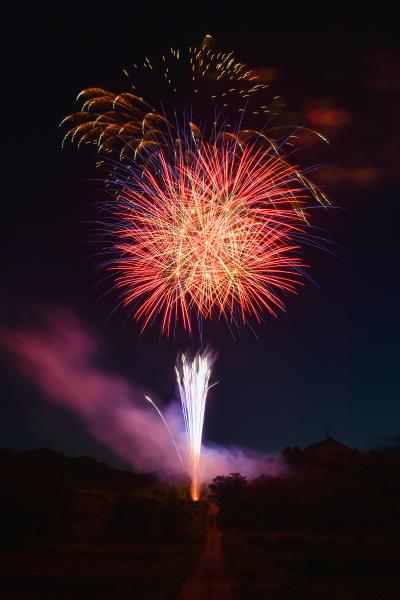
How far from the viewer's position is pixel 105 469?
432 ft

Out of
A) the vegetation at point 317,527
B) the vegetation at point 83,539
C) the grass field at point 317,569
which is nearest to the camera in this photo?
the grass field at point 317,569

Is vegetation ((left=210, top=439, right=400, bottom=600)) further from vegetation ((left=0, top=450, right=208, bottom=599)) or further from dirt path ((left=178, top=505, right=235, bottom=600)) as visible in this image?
vegetation ((left=0, top=450, right=208, bottom=599))

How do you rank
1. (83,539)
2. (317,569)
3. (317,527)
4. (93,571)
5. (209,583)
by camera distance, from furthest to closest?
(317,527) → (83,539) → (317,569) → (93,571) → (209,583)

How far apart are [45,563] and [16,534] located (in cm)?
1432

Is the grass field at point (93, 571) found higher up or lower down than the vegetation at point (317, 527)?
lower down

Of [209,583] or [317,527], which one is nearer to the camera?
[209,583]

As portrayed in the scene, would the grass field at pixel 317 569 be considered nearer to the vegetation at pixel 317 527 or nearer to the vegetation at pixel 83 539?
the vegetation at pixel 317 527

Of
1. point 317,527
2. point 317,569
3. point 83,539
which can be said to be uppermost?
point 317,527

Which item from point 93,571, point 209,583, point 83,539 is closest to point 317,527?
point 83,539

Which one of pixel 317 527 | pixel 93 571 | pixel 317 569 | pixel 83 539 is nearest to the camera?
pixel 93 571

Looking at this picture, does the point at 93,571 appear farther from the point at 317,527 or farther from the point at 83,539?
the point at 317,527

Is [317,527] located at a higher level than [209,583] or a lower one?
higher

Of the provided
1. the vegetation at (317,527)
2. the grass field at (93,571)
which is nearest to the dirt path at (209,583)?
the grass field at (93,571)

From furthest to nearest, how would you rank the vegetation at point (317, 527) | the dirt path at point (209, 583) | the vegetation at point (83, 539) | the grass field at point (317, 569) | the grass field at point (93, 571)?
the vegetation at point (317, 527)
the vegetation at point (83, 539)
the grass field at point (93, 571)
the grass field at point (317, 569)
the dirt path at point (209, 583)
